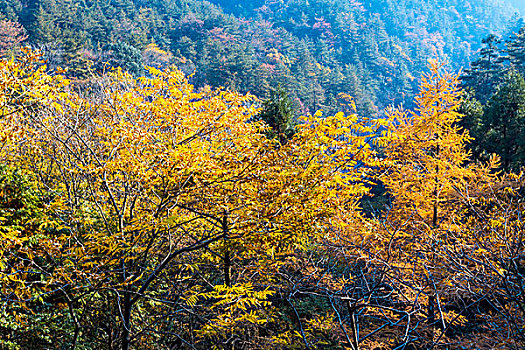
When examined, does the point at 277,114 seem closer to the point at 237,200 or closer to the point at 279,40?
the point at 237,200

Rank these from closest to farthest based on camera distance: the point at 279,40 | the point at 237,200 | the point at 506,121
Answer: the point at 237,200 < the point at 506,121 < the point at 279,40

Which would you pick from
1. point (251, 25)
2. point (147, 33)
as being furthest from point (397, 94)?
point (147, 33)

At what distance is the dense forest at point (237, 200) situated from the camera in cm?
371

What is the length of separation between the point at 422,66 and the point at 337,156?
66.4 metres

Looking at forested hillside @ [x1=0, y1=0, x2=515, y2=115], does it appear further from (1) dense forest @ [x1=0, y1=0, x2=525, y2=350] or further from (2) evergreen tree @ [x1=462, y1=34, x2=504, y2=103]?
(2) evergreen tree @ [x1=462, y1=34, x2=504, y2=103]

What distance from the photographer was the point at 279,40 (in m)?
58.4

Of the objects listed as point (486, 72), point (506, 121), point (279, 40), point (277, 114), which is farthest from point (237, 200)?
point (279, 40)

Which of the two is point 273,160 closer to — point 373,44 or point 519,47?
point 519,47

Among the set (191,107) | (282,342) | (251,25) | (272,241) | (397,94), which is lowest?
(282,342)

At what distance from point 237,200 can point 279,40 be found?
59.4 metres

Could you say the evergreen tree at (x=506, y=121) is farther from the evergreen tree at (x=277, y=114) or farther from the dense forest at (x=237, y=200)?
the evergreen tree at (x=277, y=114)

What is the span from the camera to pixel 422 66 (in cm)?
6084

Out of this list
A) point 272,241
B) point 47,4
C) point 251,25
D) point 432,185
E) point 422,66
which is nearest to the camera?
point 272,241

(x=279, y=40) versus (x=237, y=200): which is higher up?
(x=279, y=40)
